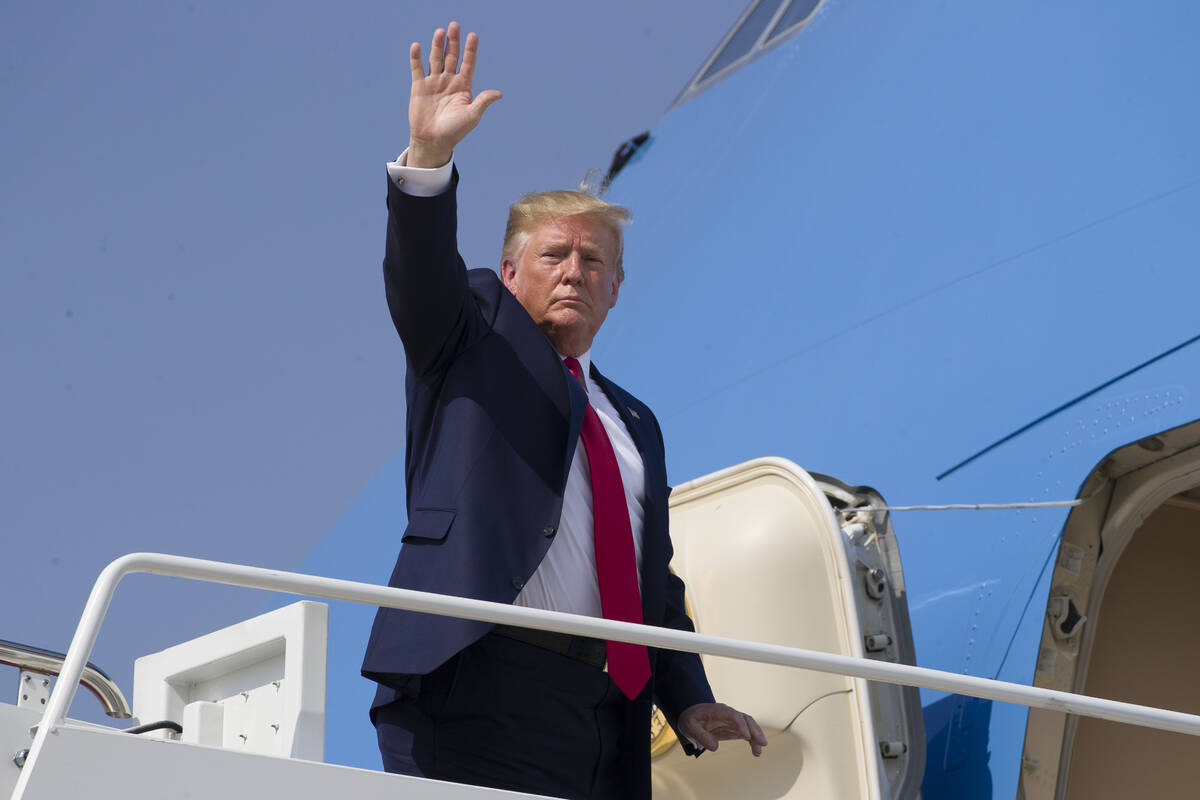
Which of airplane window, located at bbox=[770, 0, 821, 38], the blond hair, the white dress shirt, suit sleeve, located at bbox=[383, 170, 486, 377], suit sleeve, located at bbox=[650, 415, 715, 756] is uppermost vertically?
airplane window, located at bbox=[770, 0, 821, 38]

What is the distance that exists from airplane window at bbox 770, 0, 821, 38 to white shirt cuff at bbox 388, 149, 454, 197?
21.5 feet

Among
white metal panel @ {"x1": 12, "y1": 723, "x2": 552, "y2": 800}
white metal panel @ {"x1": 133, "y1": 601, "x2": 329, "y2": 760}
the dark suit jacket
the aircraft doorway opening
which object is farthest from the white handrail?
the aircraft doorway opening

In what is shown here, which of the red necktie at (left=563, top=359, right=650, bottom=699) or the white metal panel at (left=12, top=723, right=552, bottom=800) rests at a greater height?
the red necktie at (left=563, top=359, right=650, bottom=699)

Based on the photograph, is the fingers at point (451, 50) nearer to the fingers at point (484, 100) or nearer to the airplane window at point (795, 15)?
the fingers at point (484, 100)

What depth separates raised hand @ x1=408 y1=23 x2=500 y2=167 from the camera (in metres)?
2.88

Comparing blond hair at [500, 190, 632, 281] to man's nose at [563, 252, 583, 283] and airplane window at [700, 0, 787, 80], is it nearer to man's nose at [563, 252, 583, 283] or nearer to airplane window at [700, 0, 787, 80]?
man's nose at [563, 252, 583, 283]

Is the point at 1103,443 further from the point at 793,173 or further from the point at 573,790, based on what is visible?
the point at 793,173

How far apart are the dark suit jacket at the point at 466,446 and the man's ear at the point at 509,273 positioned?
192 millimetres

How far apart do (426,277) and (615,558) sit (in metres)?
0.70

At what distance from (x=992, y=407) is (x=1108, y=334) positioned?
42 cm

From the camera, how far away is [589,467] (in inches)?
129

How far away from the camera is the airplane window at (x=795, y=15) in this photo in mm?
Result: 9117

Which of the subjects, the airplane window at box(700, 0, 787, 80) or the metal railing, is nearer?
the metal railing

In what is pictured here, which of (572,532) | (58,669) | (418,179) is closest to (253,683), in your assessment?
(58,669)
